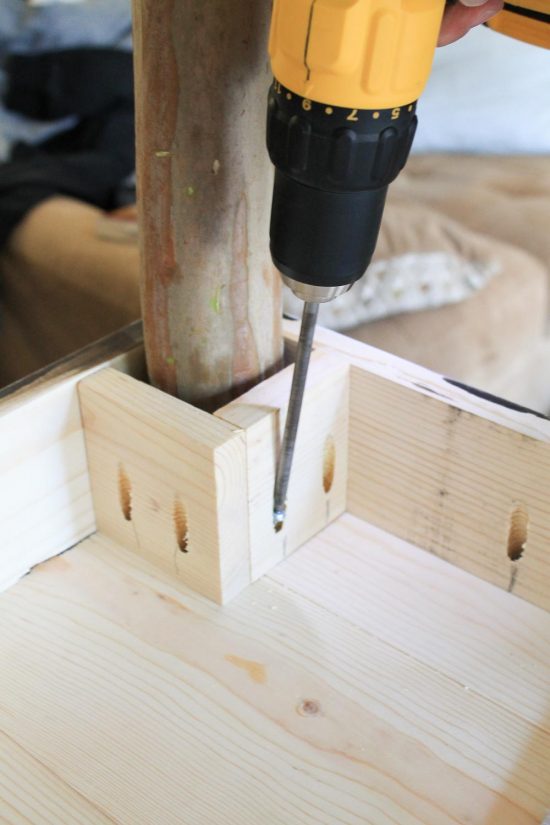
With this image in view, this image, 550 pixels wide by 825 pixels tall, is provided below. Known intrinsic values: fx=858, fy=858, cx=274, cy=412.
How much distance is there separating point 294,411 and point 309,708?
0.17 m

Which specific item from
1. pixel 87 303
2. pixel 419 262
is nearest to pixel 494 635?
pixel 419 262

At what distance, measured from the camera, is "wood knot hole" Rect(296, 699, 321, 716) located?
49 cm

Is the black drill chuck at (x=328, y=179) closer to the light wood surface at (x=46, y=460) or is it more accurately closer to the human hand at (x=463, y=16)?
the human hand at (x=463, y=16)

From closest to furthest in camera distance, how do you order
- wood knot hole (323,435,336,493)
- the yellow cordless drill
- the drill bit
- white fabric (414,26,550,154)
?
the yellow cordless drill, the drill bit, wood knot hole (323,435,336,493), white fabric (414,26,550,154)

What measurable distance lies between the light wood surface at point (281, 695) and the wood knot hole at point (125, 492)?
0.04 meters

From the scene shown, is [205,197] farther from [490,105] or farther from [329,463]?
[490,105]

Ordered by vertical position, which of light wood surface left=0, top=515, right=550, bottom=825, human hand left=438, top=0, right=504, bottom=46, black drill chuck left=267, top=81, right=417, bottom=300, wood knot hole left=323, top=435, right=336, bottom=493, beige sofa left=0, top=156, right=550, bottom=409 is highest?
human hand left=438, top=0, right=504, bottom=46

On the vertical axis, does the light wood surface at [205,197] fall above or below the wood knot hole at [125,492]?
above

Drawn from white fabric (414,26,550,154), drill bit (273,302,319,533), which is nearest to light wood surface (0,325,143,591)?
drill bit (273,302,319,533)

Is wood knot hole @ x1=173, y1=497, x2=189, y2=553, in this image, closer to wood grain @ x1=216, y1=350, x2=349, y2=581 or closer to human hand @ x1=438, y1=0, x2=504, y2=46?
wood grain @ x1=216, y1=350, x2=349, y2=581

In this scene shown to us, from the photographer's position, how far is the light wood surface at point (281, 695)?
1.47 ft

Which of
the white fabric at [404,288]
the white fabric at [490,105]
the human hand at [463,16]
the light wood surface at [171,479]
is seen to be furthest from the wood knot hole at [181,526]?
the white fabric at [490,105]

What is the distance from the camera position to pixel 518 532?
554mm

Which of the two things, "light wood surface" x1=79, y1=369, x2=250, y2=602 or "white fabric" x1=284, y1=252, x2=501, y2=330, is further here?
"white fabric" x1=284, y1=252, x2=501, y2=330
